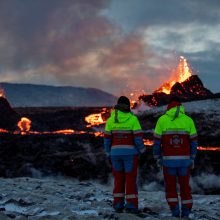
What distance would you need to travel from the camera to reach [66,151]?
2528 cm

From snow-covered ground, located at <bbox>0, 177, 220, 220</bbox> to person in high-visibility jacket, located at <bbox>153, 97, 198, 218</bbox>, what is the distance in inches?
21.7

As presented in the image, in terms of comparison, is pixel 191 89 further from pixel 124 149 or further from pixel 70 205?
pixel 124 149

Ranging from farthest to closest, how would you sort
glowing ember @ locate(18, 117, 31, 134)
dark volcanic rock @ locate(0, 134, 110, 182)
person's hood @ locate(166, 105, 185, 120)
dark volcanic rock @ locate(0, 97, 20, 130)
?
1. dark volcanic rock @ locate(0, 97, 20, 130)
2. glowing ember @ locate(18, 117, 31, 134)
3. dark volcanic rock @ locate(0, 134, 110, 182)
4. person's hood @ locate(166, 105, 185, 120)

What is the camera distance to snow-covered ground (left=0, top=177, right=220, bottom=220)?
11.0 m

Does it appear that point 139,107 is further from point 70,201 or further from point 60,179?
point 70,201

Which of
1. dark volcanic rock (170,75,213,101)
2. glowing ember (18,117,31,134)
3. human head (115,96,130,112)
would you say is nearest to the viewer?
human head (115,96,130,112)

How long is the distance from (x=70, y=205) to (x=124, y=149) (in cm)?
214

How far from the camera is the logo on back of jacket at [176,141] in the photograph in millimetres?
11031

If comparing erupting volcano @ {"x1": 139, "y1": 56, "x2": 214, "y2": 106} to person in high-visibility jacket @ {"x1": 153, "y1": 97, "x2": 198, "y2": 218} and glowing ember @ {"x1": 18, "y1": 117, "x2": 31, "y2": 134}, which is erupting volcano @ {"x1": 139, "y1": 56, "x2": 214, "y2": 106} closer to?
glowing ember @ {"x1": 18, "y1": 117, "x2": 31, "y2": 134}

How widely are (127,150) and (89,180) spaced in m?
11.1

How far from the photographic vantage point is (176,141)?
435 inches

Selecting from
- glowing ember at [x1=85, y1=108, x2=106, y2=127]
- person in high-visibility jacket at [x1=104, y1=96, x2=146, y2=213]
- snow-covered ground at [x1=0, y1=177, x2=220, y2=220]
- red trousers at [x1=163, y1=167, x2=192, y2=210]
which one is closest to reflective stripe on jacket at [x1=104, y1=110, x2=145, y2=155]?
person in high-visibility jacket at [x1=104, y1=96, x2=146, y2=213]

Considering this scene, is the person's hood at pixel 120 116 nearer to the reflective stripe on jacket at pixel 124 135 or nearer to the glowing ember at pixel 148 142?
the reflective stripe on jacket at pixel 124 135

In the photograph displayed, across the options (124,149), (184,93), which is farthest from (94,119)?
(124,149)
